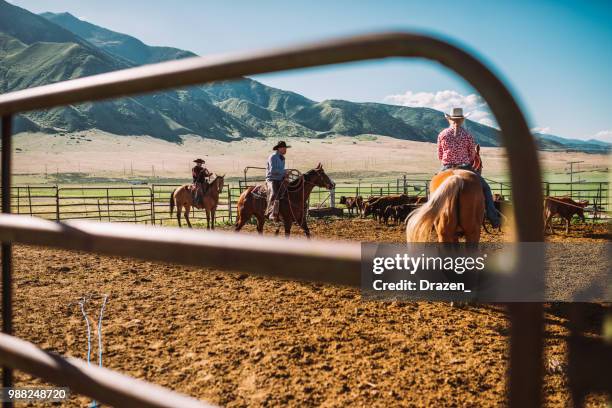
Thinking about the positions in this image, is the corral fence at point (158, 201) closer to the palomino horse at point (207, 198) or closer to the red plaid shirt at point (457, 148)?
the red plaid shirt at point (457, 148)

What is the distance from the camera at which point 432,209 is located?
446 cm

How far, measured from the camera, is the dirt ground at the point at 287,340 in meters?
3.10

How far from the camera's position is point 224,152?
147625mm

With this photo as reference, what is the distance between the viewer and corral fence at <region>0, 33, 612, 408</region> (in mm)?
518

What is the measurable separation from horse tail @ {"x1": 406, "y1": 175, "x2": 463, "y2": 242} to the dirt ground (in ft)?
3.07

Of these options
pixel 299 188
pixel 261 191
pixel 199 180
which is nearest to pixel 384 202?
pixel 199 180

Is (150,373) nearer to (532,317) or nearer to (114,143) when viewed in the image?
(532,317)

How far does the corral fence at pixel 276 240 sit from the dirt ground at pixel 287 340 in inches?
93.3

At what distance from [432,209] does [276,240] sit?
13.2ft


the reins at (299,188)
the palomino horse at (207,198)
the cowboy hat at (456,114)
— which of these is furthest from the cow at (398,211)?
the cowboy hat at (456,114)

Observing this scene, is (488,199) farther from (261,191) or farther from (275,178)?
(261,191)

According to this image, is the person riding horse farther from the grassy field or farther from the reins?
the grassy field

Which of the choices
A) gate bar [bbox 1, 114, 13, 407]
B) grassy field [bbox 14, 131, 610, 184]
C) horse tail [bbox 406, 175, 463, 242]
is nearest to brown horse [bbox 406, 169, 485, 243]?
horse tail [bbox 406, 175, 463, 242]

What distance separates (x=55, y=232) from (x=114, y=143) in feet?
487
